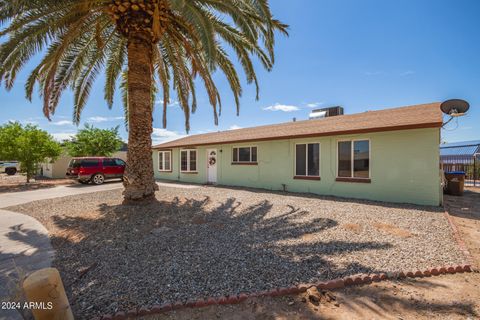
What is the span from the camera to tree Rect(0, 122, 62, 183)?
1720 cm

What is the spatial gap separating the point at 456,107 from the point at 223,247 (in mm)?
9738

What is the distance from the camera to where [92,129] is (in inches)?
993

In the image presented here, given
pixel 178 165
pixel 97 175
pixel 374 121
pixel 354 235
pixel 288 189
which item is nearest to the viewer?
pixel 354 235

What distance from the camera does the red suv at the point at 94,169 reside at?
1689 cm

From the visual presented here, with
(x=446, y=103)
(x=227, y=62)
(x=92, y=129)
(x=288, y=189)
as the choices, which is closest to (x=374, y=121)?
(x=446, y=103)

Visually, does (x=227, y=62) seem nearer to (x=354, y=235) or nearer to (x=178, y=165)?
(x=354, y=235)

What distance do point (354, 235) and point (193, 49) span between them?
7687 millimetres

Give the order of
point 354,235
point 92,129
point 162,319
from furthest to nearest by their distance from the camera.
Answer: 1. point 92,129
2. point 354,235
3. point 162,319

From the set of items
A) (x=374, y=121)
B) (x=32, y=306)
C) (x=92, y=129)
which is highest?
(x=92, y=129)

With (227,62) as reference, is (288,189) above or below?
below

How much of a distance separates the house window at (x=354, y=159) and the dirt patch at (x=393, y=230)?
4.15 metres

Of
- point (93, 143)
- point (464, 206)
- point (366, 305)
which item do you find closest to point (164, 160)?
point (93, 143)

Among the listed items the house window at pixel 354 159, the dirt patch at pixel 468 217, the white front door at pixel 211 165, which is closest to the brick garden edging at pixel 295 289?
the dirt patch at pixel 468 217

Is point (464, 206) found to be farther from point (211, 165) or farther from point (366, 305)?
point (211, 165)
